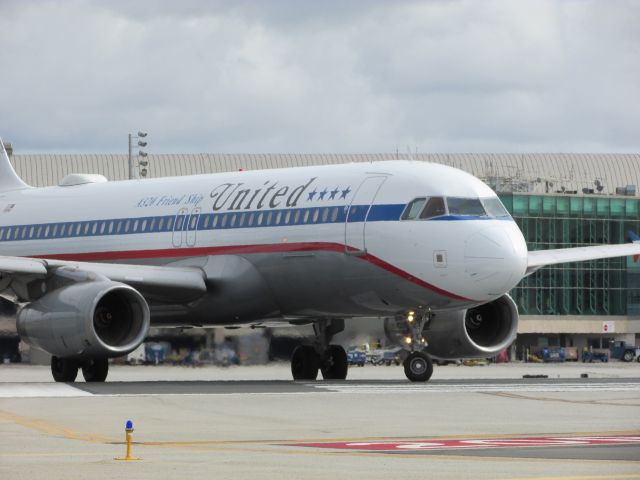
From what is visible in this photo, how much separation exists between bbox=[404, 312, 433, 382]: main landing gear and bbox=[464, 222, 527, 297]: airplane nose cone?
228cm

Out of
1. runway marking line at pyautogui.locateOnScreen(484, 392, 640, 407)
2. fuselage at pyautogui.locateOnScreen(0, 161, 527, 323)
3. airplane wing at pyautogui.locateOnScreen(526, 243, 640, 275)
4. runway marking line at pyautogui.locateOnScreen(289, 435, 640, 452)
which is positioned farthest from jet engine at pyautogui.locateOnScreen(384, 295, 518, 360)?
runway marking line at pyautogui.locateOnScreen(289, 435, 640, 452)

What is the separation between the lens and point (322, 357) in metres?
36.8

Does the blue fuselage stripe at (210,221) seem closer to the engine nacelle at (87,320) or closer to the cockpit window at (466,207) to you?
the cockpit window at (466,207)

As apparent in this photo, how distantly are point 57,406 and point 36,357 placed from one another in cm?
1792

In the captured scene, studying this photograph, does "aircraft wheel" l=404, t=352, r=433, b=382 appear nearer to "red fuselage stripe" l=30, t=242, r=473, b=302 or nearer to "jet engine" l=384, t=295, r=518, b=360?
"red fuselage stripe" l=30, t=242, r=473, b=302

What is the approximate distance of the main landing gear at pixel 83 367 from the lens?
112 ft

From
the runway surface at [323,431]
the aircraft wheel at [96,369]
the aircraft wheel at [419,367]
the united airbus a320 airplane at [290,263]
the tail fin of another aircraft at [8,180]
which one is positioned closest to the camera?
the runway surface at [323,431]

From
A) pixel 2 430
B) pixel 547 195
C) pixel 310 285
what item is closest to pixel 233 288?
pixel 310 285

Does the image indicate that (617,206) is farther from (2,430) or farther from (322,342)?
(2,430)

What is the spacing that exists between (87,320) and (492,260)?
8.80m

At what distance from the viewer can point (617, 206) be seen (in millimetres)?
93000

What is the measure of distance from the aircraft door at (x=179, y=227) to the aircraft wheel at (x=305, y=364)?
14.0 feet

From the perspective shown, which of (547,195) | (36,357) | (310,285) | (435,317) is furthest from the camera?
(547,195)

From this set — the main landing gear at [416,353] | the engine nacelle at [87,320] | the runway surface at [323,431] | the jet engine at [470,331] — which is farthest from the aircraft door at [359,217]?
the engine nacelle at [87,320]
